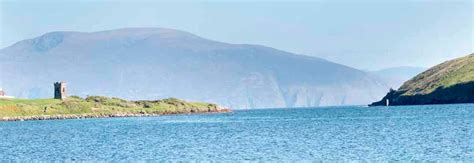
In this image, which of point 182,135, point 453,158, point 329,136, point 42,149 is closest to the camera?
point 453,158

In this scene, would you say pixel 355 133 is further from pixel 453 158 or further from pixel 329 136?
pixel 453 158

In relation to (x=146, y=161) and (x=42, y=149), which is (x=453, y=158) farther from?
(x=42, y=149)

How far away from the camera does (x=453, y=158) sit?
268 ft

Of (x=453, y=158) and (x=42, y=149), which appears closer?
(x=453, y=158)

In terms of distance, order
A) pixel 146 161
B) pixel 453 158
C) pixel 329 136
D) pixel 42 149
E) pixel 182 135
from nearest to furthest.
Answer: pixel 453 158 → pixel 146 161 → pixel 42 149 → pixel 329 136 → pixel 182 135

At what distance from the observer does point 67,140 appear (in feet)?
415

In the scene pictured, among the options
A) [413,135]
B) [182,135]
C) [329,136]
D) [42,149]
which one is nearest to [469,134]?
[413,135]

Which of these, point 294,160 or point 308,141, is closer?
point 294,160

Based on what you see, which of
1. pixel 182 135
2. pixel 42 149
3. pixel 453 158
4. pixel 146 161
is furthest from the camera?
pixel 182 135

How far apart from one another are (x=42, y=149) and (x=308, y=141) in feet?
98.6

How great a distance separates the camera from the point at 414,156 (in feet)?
277

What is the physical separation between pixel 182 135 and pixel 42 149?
27540mm

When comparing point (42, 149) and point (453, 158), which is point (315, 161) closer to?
point (453, 158)

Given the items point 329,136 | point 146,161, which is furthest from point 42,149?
point 329,136
